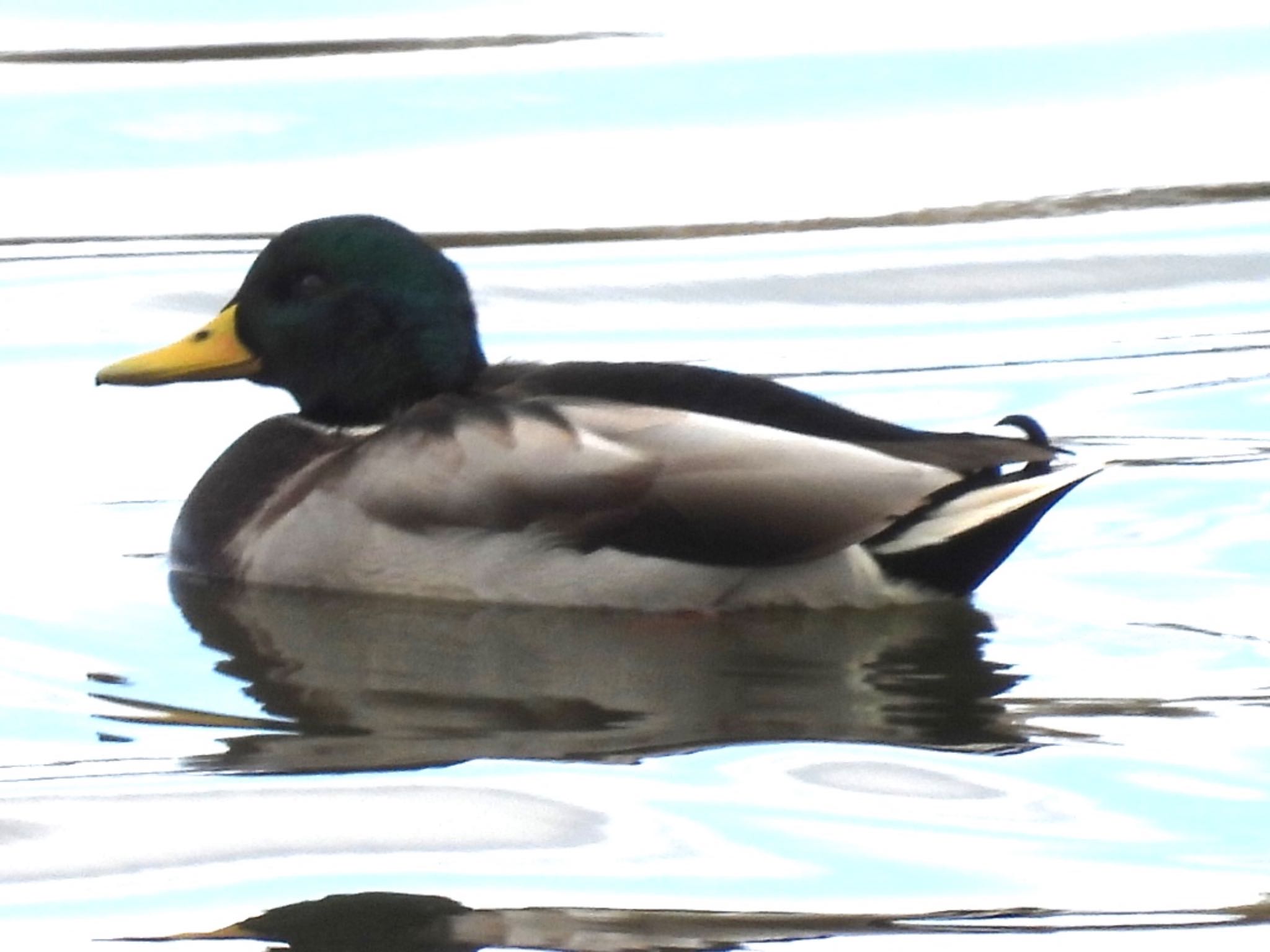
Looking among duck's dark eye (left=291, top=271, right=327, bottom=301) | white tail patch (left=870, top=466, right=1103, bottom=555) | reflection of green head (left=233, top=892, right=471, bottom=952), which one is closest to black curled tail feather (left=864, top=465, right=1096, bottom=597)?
white tail patch (left=870, top=466, right=1103, bottom=555)

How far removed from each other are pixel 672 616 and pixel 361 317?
3.39 feet

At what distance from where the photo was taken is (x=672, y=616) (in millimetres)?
6414

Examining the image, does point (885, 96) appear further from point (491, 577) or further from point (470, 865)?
point (470, 865)

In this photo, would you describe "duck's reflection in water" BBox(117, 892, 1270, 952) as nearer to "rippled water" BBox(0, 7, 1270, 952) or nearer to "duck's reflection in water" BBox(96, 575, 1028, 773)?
"rippled water" BBox(0, 7, 1270, 952)

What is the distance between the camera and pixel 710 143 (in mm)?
11977

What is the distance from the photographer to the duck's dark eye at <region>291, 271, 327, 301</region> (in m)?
6.89

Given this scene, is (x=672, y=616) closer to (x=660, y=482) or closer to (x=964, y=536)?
(x=660, y=482)

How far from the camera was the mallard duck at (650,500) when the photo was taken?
20.6ft

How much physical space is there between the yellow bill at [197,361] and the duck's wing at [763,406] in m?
0.85

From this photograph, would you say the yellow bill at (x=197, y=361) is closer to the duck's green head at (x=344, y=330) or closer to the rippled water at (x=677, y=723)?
the duck's green head at (x=344, y=330)

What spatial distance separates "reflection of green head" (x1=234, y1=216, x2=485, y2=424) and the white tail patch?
111cm

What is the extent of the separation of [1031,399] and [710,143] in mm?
3576

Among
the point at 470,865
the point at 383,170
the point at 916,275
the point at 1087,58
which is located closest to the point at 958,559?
the point at 470,865

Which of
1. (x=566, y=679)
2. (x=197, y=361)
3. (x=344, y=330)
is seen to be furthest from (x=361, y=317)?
(x=566, y=679)
